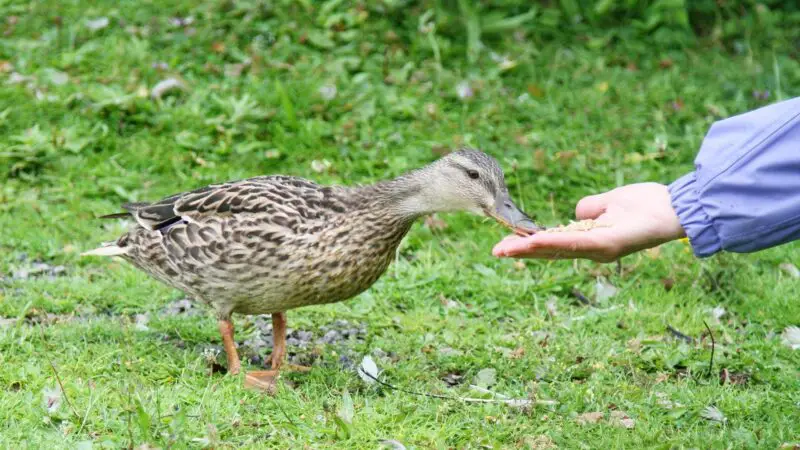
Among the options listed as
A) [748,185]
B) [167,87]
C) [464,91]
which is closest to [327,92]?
[464,91]

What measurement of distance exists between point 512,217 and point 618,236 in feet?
2.52

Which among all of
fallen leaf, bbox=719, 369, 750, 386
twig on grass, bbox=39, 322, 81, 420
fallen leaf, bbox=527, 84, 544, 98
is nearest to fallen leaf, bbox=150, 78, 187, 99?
fallen leaf, bbox=527, 84, 544, 98

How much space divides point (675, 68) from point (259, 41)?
128 inches

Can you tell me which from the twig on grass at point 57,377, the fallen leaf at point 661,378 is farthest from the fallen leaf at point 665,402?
the twig on grass at point 57,377

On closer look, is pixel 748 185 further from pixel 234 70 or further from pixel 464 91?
pixel 234 70

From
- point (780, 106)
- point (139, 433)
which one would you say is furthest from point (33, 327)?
point (780, 106)

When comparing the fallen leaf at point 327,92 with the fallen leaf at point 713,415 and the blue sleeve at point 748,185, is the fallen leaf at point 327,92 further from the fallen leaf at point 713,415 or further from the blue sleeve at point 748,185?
the blue sleeve at point 748,185

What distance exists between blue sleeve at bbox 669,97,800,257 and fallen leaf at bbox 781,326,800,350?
5.82ft

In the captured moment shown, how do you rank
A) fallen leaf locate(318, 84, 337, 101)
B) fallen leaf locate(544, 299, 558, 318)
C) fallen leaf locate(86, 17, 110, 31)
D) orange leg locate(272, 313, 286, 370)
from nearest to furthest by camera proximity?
orange leg locate(272, 313, 286, 370) → fallen leaf locate(544, 299, 558, 318) → fallen leaf locate(318, 84, 337, 101) → fallen leaf locate(86, 17, 110, 31)

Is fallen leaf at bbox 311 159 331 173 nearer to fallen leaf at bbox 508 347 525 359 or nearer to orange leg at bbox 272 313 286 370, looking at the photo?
orange leg at bbox 272 313 286 370

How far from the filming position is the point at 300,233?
505 cm

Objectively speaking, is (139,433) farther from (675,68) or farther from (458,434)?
(675,68)

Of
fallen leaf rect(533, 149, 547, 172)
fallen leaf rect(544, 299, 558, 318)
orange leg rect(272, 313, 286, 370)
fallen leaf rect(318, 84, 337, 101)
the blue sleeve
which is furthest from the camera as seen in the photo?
fallen leaf rect(318, 84, 337, 101)

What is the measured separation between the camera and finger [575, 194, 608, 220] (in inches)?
186
